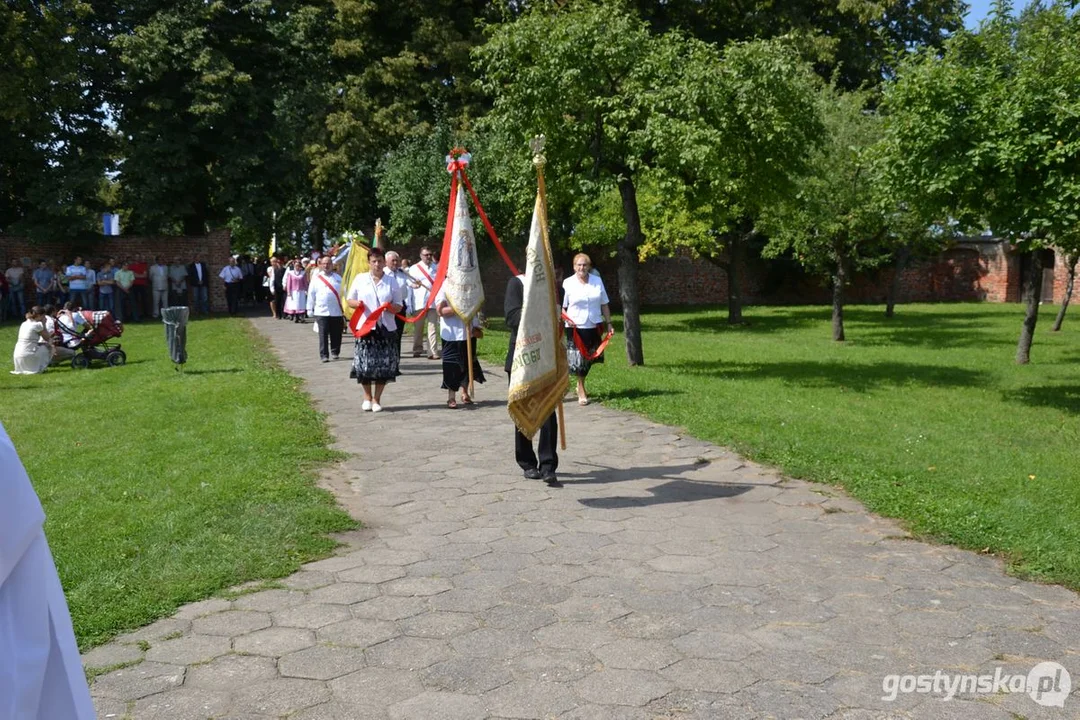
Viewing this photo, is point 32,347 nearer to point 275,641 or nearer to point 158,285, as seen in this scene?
point 158,285

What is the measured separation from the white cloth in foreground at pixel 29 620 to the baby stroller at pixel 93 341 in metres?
17.7

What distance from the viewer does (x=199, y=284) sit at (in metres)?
32.9

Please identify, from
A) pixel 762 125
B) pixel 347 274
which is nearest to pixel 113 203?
pixel 347 274

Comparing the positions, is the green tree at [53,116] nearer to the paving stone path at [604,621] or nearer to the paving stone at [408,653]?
the paving stone path at [604,621]

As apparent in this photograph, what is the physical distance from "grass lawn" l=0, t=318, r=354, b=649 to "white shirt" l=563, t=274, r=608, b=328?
3.57m

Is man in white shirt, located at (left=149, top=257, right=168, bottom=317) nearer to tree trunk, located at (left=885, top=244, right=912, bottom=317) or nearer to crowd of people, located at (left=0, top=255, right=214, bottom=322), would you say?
crowd of people, located at (left=0, top=255, right=214, bottom=322)

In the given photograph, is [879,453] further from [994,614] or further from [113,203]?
[113,203]

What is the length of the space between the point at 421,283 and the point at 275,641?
11.9 metres

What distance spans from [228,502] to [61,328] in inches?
490

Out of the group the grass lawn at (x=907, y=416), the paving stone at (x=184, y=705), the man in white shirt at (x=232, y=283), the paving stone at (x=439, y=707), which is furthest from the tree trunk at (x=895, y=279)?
the paving stone at (x=184, y=705)

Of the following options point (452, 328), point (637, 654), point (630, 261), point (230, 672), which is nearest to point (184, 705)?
point (230, 672)

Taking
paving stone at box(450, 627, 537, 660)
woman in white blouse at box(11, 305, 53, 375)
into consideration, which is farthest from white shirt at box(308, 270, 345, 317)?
paving stone at box(450, 627, 537, 660)

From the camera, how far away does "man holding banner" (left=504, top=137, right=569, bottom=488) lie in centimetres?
849

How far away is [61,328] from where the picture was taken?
1850 cm
